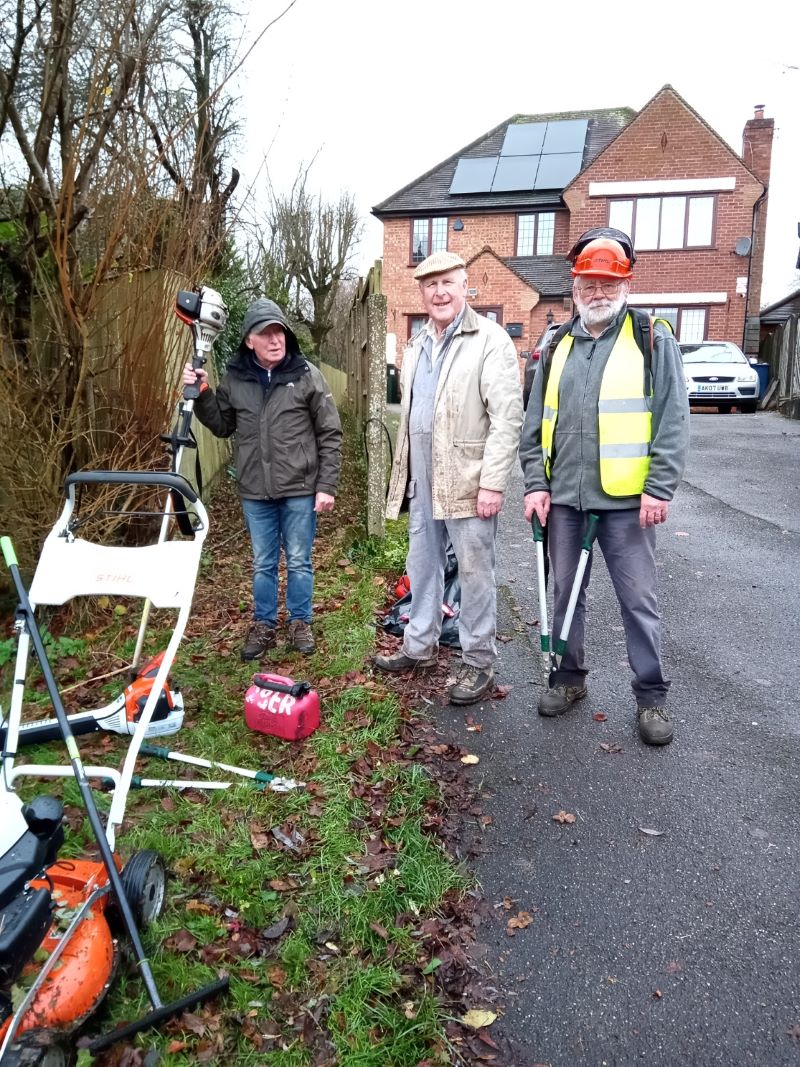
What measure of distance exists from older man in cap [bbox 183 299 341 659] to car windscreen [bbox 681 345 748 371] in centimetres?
1548

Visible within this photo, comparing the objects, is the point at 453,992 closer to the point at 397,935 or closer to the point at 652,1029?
the point at 397,935

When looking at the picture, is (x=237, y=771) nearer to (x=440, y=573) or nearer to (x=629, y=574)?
(x=440, y=573)

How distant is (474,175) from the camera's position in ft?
95.0

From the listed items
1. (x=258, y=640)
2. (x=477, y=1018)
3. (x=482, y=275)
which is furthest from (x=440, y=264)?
(x=482, y=275)

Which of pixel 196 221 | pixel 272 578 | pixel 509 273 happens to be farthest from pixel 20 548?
pixel 509 273

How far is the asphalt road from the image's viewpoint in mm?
2479

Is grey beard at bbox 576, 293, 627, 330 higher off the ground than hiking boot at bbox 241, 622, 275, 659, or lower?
higher

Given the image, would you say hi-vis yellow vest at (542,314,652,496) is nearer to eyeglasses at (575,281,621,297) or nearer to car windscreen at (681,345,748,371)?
eyeglasses at (575,281,621,297)

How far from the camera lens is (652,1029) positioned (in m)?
2.45

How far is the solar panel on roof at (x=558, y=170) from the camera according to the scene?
91.0ft

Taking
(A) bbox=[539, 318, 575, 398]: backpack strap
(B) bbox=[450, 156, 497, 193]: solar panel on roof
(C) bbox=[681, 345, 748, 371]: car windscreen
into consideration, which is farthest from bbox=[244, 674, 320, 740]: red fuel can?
(B) bbox=[450, 156, 497, 193]: solar panel on roof

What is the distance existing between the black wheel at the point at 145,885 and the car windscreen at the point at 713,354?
18.0 metres

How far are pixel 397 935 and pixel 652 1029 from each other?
0.89m

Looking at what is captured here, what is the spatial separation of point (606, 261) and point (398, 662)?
2.64 m
